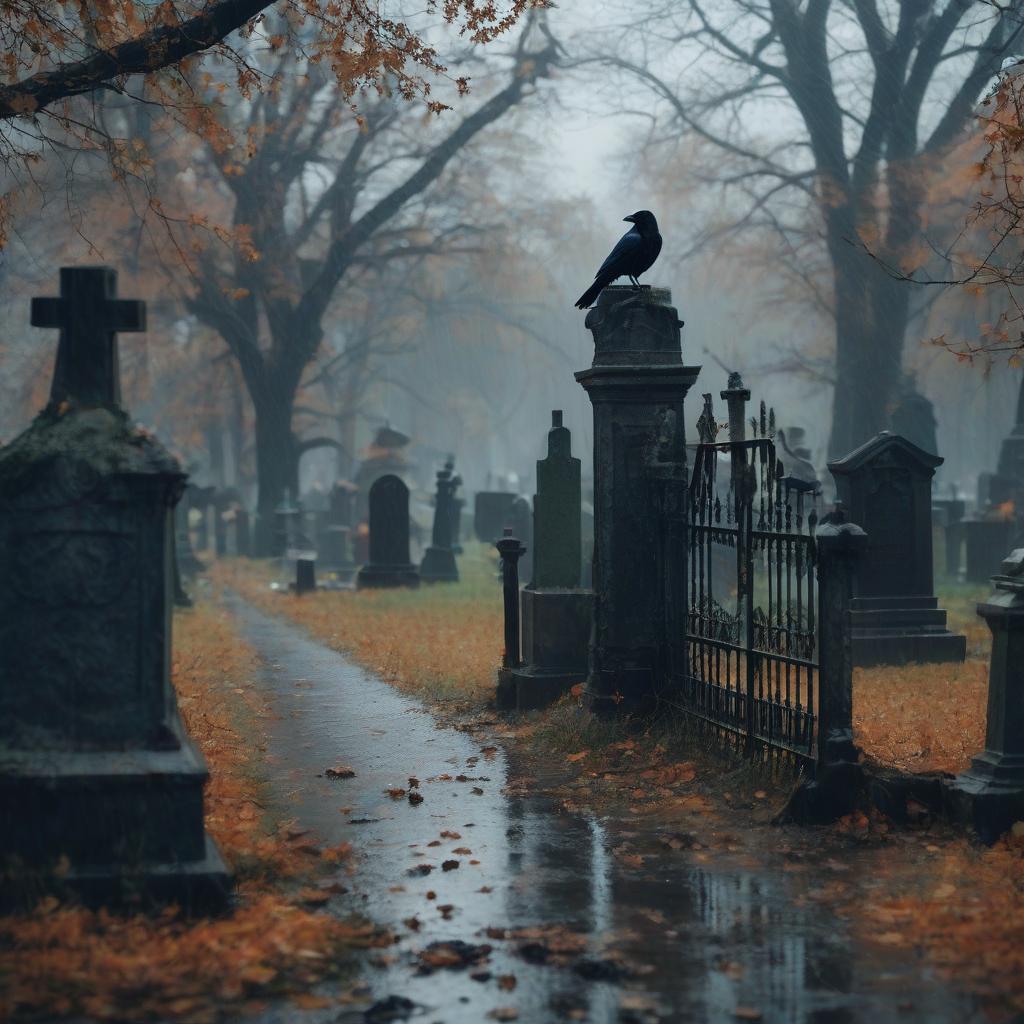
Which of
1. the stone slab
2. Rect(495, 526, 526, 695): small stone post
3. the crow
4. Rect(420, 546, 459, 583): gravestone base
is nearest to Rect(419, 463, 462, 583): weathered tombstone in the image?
Rect(420, 546, 459, 583): gravestone base

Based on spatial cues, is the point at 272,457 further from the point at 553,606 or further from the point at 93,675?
the point at 93,675

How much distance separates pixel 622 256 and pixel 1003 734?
404cm

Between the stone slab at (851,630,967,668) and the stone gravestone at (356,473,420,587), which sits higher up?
the stone gravestone at (356,473,420,587)

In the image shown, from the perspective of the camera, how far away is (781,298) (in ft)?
97.9

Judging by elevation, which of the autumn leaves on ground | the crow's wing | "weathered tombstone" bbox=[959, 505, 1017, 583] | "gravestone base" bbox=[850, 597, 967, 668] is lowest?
the autumn leaves on ground

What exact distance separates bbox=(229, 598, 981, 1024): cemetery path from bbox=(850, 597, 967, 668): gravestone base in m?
6.05

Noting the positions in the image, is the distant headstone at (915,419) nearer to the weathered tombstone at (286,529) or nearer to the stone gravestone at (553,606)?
the weathered tombstone at (286,529)

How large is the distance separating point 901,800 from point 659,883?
1.61m

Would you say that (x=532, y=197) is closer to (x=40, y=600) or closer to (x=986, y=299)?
(x=986, y=299)

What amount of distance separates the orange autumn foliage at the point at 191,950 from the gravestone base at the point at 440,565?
18.8 meters

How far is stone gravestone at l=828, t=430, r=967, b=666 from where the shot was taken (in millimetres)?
13352

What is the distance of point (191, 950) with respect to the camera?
191 inches

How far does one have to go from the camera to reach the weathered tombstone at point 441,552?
25406mm

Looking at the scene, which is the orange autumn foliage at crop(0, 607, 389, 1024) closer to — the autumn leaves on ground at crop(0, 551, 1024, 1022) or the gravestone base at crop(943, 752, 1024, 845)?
the autumn leaves on ground at crop(0, 551, 1024, 1022)
